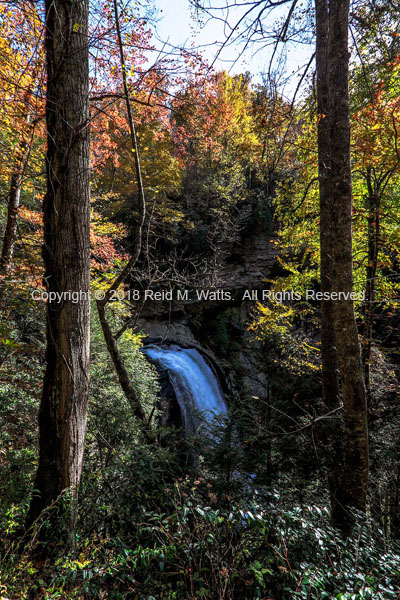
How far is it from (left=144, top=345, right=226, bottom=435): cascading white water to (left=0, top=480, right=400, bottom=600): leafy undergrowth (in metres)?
5.99

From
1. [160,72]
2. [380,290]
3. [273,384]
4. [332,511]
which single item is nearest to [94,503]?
[332,511]

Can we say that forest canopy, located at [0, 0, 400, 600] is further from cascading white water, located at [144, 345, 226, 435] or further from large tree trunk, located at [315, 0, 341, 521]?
cascading white water, located at [144, 345, 226, 435]

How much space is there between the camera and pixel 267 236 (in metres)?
16.3

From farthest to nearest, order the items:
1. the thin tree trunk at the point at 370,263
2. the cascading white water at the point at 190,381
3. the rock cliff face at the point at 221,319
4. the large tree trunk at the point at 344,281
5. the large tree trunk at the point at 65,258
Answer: the rock cliff face at the point at 221,319 < the cascading white water at the point at 190,381 < the thin tree trunk at the point at 370,263 < the large tree trunk at the point at 344,281 < the large tree trunk at the point at 65,258

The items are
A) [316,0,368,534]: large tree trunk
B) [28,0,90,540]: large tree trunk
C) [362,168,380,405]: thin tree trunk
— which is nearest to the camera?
[28,0,90,540]: large tree trunk

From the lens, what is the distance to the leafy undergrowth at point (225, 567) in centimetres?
165

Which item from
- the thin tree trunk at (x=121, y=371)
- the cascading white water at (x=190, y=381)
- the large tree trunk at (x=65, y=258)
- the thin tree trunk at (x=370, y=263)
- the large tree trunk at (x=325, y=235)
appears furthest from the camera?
the cascading white water at (x=190, y=381)

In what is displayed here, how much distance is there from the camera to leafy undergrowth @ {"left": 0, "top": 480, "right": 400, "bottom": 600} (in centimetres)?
165

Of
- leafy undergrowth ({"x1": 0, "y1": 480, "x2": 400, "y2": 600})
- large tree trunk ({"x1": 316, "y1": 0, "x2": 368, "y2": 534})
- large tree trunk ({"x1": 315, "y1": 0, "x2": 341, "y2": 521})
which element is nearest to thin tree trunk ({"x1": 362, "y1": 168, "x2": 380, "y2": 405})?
large tree trunk ({"x1": 315, "y1": 0, "x2": 341, "y2": 521})

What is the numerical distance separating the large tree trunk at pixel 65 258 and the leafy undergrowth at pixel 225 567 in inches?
17.5

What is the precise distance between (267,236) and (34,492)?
52.7ft

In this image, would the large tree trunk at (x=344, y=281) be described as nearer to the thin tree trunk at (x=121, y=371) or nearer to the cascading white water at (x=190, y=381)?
the thin tree trunk at (x=121, y=371)

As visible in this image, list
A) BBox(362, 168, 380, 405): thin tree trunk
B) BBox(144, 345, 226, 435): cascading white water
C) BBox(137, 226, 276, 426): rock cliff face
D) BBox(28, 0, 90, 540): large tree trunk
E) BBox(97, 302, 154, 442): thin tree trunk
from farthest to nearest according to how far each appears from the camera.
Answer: BBox(137, 226, 276, 426): rock cliff face
BBox(144, 345, 226, 435): cascading white water
BBox(362, 168, 380, 405): thin tree trunk
BBox(97, 302, 154, 442): thin tree trunk
BBox(28, 0, 90, 540): large tree trunk

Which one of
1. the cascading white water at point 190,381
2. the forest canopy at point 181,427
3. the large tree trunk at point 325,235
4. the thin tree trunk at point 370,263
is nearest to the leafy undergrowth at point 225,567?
the forest canopy at point 181,427
